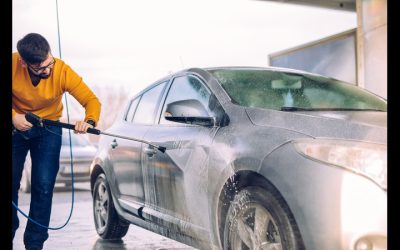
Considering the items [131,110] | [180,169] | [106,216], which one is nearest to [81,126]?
[180,169]

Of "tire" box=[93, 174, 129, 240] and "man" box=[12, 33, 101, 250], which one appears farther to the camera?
"tire" box=[93, 174, 129, 240]

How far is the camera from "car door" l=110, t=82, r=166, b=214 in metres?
4.12

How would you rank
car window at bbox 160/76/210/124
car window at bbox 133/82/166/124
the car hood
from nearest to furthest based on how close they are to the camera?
1. the car hood
2. car window at bbox 160/76/210/124
3. car window at bbox 133/82/166/124

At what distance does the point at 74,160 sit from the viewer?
5684 millimetres

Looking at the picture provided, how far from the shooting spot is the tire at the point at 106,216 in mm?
4629

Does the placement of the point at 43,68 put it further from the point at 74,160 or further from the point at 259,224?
the point at 74,160

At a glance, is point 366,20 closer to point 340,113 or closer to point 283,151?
point 340,113

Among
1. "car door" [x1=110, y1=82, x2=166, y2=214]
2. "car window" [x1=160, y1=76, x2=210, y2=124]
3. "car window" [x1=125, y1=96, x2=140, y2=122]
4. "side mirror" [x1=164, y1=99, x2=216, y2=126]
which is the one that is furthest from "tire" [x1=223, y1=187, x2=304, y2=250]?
"car window" [x1=125, y1=96, x2=140, y2=122]

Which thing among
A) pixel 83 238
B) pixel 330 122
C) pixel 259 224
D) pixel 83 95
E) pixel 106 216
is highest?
pixel 83 95

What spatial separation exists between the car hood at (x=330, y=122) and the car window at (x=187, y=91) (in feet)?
1.48

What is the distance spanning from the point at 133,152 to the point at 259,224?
60.7 inches

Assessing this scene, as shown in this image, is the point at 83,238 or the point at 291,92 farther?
the point at 83,238

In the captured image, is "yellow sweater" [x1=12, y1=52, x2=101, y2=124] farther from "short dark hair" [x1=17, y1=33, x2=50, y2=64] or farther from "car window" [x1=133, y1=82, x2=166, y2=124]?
"car window" [x1=133, y1=82, x2=166, y2=124]
